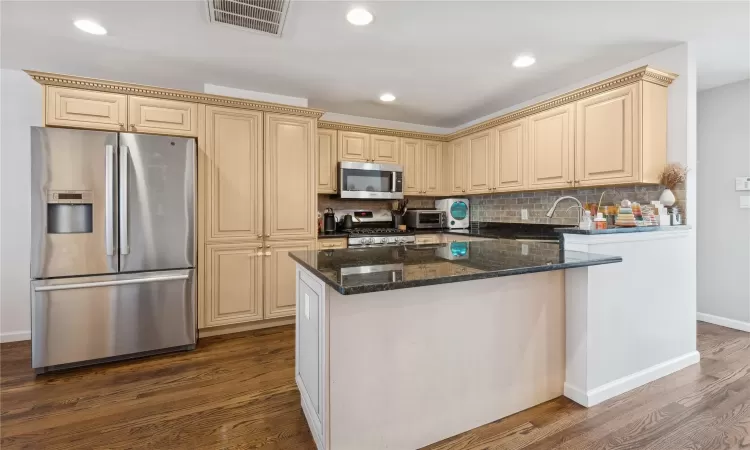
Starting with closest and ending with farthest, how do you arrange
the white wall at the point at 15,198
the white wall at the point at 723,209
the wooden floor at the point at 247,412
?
the wooden floor at the point at 247,412
the white wall at the point at 15,198
the white wall at the point at 723,209

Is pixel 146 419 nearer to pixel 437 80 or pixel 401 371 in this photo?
pixel 401 371

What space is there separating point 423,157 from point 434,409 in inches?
137

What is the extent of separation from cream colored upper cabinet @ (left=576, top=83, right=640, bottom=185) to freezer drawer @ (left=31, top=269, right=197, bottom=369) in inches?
139

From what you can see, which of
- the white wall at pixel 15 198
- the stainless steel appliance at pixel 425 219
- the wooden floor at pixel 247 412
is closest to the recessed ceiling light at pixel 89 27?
the white wall at pixel 15 198

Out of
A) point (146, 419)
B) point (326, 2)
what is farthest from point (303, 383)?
point (326, 2)

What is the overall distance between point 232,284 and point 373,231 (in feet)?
5.23

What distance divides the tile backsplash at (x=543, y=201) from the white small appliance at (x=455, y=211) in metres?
0.22

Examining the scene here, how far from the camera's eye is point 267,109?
3258mm

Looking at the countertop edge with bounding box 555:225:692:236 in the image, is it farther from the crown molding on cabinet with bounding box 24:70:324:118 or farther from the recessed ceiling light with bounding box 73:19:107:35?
the recessed ceiling light with bounding box 73:19:107:35

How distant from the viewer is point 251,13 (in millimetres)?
2127

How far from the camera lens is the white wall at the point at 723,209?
315 centimetres

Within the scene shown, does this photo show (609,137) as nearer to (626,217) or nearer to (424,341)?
(626,217)

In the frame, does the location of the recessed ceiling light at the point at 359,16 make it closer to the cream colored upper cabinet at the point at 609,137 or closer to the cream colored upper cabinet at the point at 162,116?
the cream colored upper cabinet at the point at 162,116

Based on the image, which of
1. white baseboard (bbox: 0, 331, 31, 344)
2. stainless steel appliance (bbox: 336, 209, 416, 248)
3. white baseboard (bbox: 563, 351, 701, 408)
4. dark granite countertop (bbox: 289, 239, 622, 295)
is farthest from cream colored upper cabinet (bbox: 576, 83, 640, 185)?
white baseboard (bbox: 0, 331, 31, 344)
